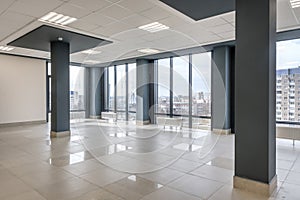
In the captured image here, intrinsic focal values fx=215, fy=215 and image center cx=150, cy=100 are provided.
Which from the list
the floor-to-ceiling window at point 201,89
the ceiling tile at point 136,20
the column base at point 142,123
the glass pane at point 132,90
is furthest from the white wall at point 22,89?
the floor-to-ceiling window at point 201,89

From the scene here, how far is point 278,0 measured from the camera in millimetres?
4117

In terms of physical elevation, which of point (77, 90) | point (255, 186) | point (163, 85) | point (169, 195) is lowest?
point (169, 195)

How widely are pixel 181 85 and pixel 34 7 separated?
22.3ft

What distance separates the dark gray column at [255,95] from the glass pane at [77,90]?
11.0 metres

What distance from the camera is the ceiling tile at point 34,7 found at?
4195mm

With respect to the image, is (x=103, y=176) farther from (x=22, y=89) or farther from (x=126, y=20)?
(x=22, y=89)

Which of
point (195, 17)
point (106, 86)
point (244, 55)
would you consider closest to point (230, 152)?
point (244, 55)

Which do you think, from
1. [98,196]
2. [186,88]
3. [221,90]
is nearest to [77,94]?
[186,88]

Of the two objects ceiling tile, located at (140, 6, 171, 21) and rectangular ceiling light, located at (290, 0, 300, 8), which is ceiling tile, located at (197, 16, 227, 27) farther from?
rectangular ceiling light, located at (290, 0, 300, 8)

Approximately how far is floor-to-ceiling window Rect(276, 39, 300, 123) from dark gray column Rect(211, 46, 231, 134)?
5.48 ft

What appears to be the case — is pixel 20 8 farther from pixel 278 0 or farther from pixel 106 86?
pixel 106 86

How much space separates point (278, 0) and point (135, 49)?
544 cm

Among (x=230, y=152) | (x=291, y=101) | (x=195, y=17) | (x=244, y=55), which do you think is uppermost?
(x=195, y=17)

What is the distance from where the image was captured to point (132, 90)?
11.5m
